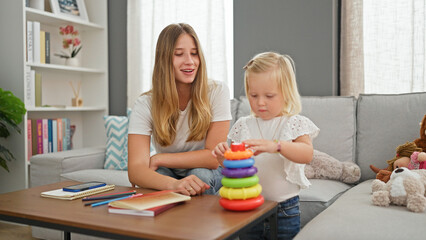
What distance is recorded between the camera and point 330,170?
2262mm

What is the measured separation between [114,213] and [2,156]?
2.20 meters

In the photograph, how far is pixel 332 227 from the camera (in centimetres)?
140

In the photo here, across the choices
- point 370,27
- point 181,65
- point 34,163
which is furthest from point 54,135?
point 370,27

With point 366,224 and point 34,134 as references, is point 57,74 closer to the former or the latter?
point 34,134

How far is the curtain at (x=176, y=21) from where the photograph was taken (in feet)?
10.6

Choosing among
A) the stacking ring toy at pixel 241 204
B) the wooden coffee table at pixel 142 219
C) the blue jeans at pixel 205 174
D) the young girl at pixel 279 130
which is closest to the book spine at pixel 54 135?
the blue jeans at pixel 205 174

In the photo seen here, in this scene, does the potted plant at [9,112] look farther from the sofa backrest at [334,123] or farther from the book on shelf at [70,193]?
the sofa backrest at [334,123]

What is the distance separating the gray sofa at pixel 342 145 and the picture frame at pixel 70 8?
119 cm

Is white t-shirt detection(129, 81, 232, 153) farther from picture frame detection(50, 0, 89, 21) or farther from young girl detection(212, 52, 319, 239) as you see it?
picture frame detection(50, 0, 89, 21)

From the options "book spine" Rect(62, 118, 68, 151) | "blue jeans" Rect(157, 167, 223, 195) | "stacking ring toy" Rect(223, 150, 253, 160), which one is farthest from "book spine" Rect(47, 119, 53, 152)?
"stacking ring toy" Rect(223, 150, 253, 160)

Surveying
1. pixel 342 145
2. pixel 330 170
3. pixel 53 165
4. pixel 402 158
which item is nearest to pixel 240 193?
pixel 402 158

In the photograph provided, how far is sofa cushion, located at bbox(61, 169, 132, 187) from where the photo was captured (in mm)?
2413

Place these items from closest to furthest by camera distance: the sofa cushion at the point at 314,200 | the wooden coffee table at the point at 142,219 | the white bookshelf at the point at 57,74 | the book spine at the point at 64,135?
the wooden coffee table at the point at 142,219
the sofa cushion at the point at 314,200
the white bookshelf at the point at 57,74
the book spine at the point at 64,135

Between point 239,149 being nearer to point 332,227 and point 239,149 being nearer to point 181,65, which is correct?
point 332,227
